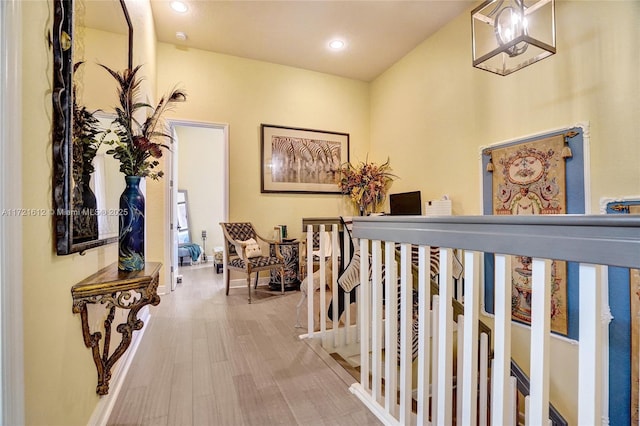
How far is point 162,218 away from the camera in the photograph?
383 cm

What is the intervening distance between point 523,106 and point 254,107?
A: 349 centimetres

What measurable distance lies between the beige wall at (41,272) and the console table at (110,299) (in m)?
0.09

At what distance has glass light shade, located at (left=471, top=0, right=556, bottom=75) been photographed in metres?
1.88

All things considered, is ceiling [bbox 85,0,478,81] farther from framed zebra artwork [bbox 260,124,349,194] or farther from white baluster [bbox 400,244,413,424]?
white baluster [bbox 400,244,413,424]

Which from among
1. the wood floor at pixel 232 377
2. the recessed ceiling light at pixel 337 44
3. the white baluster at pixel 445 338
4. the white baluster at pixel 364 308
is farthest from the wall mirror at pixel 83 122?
the recessed ceiling light at pixel 337 44

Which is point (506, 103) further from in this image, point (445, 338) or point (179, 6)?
point (179, 6)

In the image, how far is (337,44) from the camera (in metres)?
4.14

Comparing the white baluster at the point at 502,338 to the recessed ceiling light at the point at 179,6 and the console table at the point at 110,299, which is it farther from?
the recessed ceiling light at the point at 179,6

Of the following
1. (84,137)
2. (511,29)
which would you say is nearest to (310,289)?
(84,137)

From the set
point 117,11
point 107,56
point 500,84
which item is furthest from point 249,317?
point 500,84

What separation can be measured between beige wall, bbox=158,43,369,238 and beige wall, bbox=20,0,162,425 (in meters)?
3.23

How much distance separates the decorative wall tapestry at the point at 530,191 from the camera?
2615mm

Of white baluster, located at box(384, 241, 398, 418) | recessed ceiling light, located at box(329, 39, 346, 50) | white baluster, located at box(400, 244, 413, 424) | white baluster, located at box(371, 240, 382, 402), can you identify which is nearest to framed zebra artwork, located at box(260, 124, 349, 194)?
recessed ceiling light, located at box(329, 39, 346, 50)

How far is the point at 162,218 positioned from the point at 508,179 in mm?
4156
